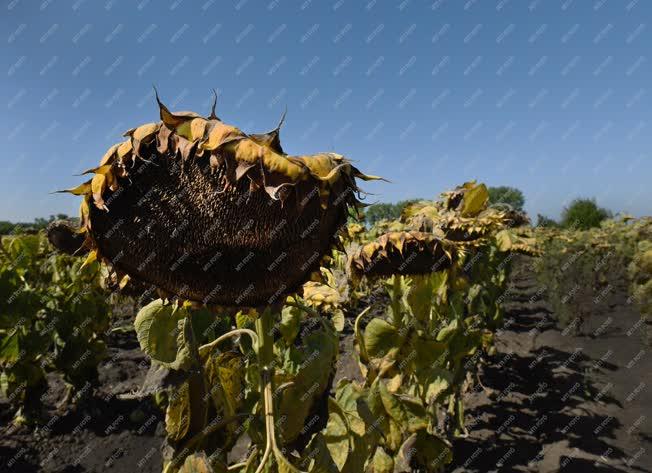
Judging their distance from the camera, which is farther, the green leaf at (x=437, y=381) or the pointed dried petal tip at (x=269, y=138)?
the green leaf at (x=437, y=381)

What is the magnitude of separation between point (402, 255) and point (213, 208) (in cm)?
159

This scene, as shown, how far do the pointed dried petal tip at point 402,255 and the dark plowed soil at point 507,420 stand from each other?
2.72m

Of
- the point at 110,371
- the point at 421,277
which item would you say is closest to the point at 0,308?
the point at 110,371

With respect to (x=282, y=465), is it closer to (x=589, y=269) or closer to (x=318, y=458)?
(x=318, y=458)

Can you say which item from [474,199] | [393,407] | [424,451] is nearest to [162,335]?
[393,407]

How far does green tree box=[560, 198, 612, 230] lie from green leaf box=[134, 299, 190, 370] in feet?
120

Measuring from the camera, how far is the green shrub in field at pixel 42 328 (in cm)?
510

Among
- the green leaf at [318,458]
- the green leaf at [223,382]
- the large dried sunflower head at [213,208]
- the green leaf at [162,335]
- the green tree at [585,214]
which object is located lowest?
the green leaf at [318,458]

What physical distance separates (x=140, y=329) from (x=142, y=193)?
61 centimetres

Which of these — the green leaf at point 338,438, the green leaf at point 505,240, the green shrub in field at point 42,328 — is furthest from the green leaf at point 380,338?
the green leaf at point 505,240

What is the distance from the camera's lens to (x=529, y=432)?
5398mm

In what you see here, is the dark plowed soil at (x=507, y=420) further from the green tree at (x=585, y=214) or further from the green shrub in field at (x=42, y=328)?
the green tree at (x=585, y=214)

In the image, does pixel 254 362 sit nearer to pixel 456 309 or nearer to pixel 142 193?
pixel 142 193

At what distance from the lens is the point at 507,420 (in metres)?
5.64
